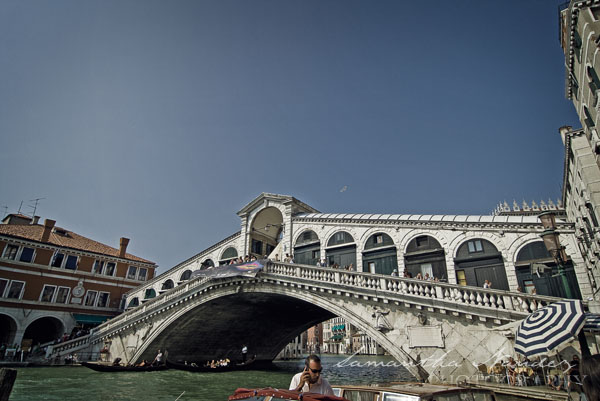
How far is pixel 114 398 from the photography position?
12430 millimetres

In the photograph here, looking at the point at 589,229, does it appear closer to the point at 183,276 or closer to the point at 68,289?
the point at 183,276

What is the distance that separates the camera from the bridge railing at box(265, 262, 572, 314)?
11906 mm

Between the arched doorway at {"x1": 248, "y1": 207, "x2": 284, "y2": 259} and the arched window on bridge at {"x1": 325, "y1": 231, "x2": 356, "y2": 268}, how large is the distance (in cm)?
571

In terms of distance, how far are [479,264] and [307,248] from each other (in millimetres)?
10881

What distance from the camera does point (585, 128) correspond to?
13859 millimetres

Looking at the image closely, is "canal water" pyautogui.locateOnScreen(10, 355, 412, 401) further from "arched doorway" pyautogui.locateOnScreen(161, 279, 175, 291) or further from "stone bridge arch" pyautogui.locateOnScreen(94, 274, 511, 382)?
"arched doorway" pyautogui.locateOnScreen(161, 279, 175, 291)

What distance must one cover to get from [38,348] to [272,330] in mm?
17876

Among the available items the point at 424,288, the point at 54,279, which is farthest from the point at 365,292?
the point at 54,279

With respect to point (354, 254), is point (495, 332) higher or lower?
lower

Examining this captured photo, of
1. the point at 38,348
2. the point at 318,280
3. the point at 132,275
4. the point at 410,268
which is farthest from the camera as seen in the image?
the point at 132,275

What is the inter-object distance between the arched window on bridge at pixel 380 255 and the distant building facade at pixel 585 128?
28.7 feet

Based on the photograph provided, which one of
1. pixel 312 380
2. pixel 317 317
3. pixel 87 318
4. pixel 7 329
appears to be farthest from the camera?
pixel 87 318

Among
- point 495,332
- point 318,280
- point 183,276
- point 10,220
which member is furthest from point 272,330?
point 10,220

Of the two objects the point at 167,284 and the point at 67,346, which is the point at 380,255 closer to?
the point at 167,284
